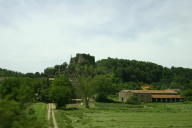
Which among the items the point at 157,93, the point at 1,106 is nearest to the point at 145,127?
the point at 1,106

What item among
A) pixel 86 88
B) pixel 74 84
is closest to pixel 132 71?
pixel 74 84

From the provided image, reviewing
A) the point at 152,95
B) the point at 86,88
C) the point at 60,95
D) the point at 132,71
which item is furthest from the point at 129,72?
the point at 60,95

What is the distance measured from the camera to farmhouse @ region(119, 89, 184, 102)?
113 metres

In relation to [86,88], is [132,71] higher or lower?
higher

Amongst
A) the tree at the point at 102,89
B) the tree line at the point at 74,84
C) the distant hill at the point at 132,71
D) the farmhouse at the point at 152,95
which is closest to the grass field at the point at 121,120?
the tree line at the point at 74,84

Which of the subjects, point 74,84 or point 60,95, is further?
point 74,84

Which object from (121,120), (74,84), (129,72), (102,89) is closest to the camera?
(121,120)

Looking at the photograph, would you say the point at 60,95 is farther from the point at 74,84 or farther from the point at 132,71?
the point at 132,71

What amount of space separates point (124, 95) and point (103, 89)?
38.4 feet

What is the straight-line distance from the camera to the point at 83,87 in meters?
88.4

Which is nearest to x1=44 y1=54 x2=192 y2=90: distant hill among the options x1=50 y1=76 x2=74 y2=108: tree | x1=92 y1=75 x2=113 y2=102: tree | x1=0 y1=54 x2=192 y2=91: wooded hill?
x1=0 y1=54 x2=192 y2=91: wooded hill

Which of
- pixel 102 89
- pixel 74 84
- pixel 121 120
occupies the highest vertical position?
pixel 74 84

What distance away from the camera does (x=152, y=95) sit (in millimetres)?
117938

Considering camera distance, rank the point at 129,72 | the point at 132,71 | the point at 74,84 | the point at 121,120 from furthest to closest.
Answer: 1. the point at 132,71
2. the point at 129,72
3. the point at 74,84
4. the point at 121,120
